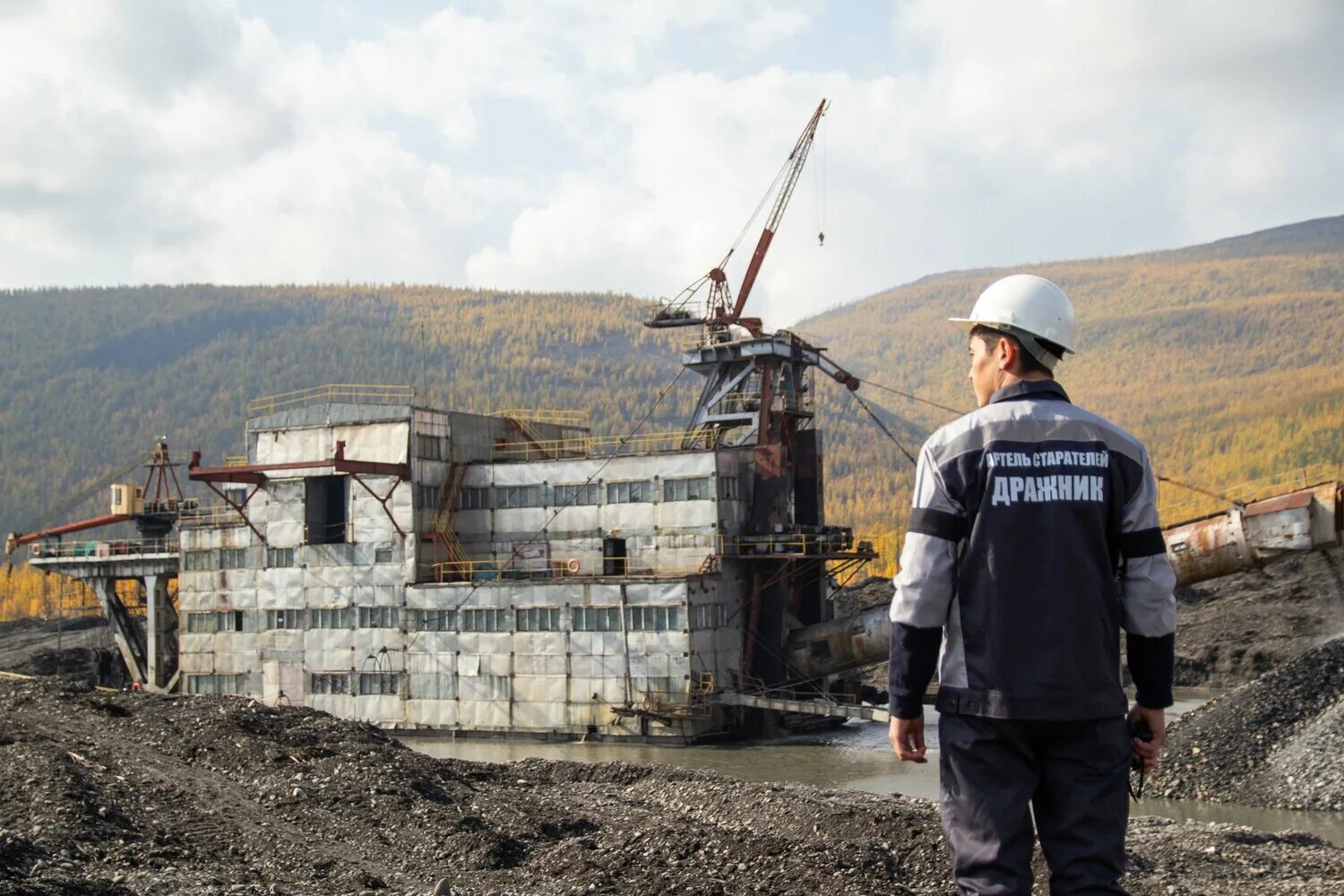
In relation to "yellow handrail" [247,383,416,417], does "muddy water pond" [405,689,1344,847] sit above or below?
below

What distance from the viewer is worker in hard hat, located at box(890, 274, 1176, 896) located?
514 centimetres

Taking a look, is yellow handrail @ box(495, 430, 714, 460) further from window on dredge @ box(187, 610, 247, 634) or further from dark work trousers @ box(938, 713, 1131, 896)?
dark work trousers @ box(938, 713, 1131, 896)

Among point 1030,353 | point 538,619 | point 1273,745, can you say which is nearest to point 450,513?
point 538,619

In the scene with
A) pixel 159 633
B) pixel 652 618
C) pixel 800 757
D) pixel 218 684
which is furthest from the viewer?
pixel 159 633

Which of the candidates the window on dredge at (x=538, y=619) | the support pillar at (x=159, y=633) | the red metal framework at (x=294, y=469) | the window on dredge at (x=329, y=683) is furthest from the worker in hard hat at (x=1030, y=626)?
the support pillar at (x=159, y=633)

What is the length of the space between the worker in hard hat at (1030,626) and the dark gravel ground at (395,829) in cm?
854

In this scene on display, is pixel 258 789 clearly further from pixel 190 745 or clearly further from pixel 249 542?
pixel 249 542

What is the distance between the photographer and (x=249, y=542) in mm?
42438

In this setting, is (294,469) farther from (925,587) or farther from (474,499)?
(925,587)

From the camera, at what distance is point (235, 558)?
42.9m

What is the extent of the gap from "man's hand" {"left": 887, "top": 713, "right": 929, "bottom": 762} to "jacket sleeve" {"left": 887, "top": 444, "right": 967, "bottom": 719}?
66 millimetres

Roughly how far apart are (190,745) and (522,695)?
53.5 ft

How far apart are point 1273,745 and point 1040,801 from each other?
21676mm

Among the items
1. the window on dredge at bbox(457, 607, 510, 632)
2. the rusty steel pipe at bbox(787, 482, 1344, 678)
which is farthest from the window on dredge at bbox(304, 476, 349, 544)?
the rusty steel pipe at bbox(787, 482, 1344, 678)
